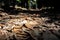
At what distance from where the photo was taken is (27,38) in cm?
258

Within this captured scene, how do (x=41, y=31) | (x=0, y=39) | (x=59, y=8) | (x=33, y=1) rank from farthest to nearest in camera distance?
(x=33, y=1) < (x=59, y=8) < (x=41, y=31) < (x=0, y=39)

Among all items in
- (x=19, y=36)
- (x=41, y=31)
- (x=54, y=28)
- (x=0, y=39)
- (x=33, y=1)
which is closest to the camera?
(x=0, y=39)

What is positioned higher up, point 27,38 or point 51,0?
point 51,0

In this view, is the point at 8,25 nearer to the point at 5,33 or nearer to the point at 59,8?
the point at 5,33

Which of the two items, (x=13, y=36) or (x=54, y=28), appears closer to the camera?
(x=13, y=36)

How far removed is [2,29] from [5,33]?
0.81 ft

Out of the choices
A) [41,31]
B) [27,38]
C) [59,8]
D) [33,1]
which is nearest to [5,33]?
[27,38]

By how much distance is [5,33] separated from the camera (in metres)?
2.76

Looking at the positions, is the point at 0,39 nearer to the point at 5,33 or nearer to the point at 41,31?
the point at 5,33

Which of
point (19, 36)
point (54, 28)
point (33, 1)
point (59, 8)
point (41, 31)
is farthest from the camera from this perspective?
point (33, 1)

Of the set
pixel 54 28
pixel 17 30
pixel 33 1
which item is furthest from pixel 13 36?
pixel 33 1

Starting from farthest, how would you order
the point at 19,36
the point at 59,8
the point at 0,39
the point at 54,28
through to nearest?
the point at 59,8 < the point at 54,28 < the point at 19,36 < the point at 0,39

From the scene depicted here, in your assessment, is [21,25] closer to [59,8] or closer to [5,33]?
[5,33]

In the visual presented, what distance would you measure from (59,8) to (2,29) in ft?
10.7
